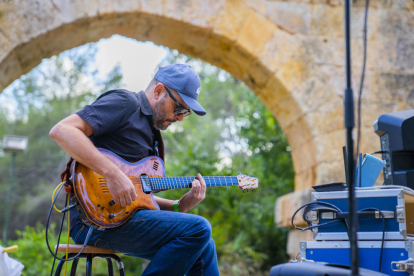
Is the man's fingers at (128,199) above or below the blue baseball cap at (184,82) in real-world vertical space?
below

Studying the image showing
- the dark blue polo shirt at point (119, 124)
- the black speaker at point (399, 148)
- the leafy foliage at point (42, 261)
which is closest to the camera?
the dark blue polo shirt at point (119, 124)

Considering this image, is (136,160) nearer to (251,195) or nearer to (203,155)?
(203,155)

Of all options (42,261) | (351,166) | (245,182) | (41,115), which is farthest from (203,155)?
(41,115)

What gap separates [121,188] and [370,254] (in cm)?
114

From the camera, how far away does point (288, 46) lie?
12.4 feet

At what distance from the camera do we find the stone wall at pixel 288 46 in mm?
3475

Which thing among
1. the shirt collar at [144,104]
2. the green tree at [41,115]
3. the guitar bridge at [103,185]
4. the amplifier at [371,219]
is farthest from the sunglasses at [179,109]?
the green tree at [41,115]

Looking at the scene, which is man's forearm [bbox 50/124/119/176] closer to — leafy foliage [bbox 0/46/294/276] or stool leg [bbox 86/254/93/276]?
stool leg [bbox 86/254/93/276]

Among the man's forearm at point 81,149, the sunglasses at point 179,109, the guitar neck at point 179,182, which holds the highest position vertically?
the sunglasses at point 179,109

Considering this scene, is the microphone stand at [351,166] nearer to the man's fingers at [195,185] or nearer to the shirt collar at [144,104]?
the man's fingers at [195,185]

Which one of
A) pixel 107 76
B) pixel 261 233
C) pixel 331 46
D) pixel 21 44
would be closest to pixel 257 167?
pixel 261 233

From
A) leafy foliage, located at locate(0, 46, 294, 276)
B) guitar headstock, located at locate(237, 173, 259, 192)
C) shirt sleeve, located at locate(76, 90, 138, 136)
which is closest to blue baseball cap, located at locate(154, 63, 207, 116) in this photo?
shirt sleeve, located at locate(76, 90, 138, 136)

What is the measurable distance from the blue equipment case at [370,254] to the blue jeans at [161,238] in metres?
0.50

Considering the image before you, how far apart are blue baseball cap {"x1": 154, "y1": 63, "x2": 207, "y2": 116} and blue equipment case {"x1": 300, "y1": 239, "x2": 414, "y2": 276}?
0.89m
